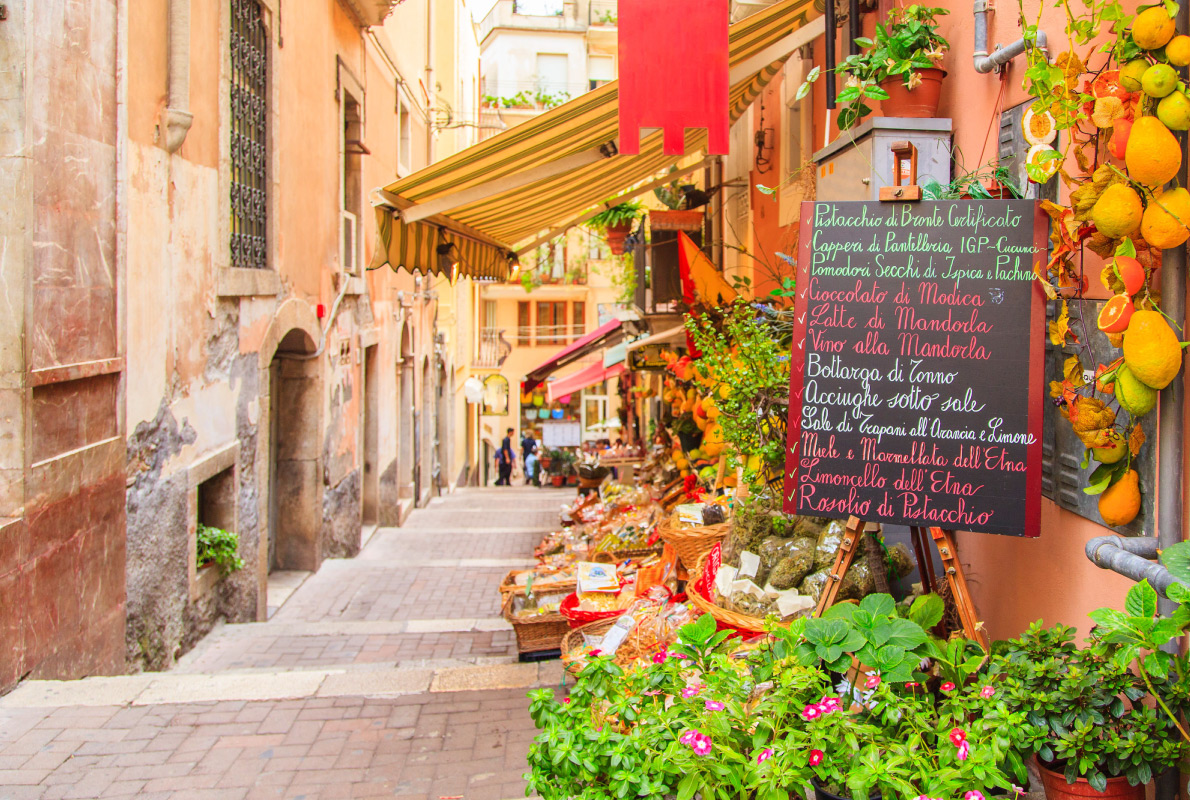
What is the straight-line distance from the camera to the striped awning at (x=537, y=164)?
18.2 ft

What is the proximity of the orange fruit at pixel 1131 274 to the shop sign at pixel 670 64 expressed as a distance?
2.87m

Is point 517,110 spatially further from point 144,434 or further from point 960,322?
point 960,322

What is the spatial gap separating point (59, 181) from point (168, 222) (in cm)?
144

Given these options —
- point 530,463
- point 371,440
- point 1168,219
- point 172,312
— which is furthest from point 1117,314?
point 530,463

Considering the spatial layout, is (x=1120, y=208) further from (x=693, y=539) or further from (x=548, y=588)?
(x=548, y=588)

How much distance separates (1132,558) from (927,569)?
119cm

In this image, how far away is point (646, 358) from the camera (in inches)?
401

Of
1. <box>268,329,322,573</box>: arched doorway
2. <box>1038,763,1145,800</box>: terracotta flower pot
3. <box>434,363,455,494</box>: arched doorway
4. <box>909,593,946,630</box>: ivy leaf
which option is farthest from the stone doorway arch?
<box>434,363,455,494</box>: arched doorway

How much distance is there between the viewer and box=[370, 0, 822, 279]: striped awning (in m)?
5.54

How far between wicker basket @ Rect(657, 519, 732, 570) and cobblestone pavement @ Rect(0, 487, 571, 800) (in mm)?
1025

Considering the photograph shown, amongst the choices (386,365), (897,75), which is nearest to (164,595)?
(897,75)

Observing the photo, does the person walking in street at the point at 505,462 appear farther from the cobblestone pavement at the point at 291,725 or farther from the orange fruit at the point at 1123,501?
the orange fruit at the point at 1123,501

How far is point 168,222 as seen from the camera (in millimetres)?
6246

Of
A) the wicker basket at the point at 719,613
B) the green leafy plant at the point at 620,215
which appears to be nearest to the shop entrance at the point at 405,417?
the green leafy plant at the point at 620,215
